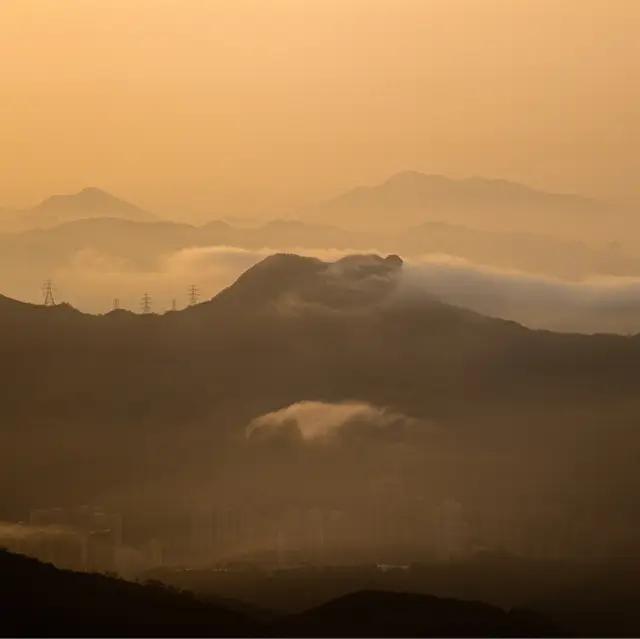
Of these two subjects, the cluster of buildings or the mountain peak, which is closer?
the cluster of buildings

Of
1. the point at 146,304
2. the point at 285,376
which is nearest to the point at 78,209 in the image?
the point at 146,304

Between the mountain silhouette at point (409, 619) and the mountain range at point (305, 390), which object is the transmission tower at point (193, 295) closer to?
the mountain range at point (305, 390)

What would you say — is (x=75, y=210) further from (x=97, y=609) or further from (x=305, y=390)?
(x=97, y=609)

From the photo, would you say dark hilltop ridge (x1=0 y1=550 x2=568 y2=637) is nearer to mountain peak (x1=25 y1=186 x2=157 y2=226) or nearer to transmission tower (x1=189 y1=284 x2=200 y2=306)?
transmission tower (x1=189 y1=284 x2=200 y2=306)

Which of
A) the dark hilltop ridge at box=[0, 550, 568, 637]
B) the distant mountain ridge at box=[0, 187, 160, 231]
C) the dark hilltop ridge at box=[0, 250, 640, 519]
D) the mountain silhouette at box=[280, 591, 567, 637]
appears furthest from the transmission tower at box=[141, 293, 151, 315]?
the mountain silhouette at box=[280, 591, 567, 637]

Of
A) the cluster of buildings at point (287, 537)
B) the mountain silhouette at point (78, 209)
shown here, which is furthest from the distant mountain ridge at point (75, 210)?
the cluster of buildings at point (287, 537)
